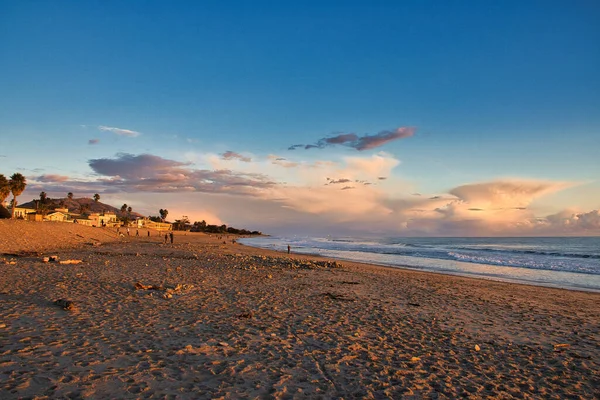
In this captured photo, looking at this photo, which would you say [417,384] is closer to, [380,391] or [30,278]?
[380,391]

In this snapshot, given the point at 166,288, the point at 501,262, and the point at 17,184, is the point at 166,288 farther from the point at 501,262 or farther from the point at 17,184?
the point at 17,184

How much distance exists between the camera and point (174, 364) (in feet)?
20.7

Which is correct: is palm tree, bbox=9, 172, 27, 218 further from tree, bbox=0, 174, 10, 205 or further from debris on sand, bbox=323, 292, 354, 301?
debris on sand, bbox=323, 292, 354, 301

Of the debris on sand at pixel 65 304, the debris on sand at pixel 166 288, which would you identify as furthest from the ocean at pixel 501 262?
the debris on sand at pixel 65 304

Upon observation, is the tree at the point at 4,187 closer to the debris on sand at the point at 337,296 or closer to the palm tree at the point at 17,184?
the palm tree at the point at 17,184

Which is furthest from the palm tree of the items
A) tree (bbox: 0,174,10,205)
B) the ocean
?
the ocean

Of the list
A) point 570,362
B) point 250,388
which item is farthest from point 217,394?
point 570,362

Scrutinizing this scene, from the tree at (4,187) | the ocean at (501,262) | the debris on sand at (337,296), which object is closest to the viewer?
the debris on sand at (337,296)

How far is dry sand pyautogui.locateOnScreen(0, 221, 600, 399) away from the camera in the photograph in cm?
566

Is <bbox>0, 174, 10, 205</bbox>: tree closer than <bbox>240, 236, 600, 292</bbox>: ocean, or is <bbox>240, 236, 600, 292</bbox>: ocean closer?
<bbox>240, 236, 600, 292</bbox>: ocean

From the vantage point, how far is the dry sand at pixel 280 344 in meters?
5.66

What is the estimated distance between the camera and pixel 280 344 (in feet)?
25.3

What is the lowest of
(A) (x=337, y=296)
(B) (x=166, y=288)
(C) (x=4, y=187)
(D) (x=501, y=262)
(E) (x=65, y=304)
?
(D) (x=501, y=262)

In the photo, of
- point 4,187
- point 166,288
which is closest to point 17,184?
point 4,187
